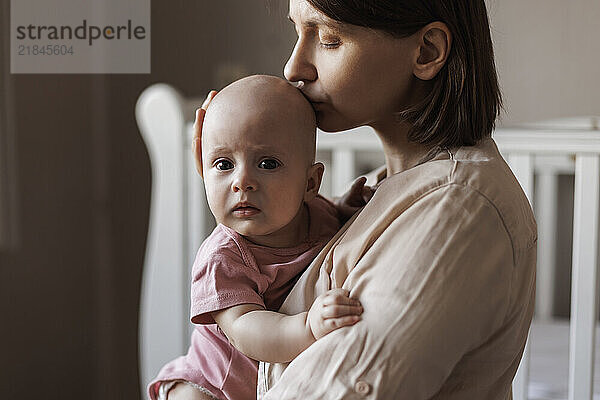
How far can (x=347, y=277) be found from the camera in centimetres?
66

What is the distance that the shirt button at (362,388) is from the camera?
0.61 meters

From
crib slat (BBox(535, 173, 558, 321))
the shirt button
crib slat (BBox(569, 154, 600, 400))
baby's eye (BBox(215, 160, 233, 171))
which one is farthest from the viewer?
crib slat (BBox(535, 173, 558, 321))

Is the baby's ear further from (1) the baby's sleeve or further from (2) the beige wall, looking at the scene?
(2) the beige wall

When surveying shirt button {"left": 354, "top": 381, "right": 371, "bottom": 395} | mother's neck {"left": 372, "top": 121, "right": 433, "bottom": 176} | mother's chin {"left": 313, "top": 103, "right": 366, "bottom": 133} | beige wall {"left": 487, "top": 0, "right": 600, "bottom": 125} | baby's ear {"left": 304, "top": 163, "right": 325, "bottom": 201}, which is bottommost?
shirt button {"left": 354, "top": 381, "right": 371, "bottom": 395}

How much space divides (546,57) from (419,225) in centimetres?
191

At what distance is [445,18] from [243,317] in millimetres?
293

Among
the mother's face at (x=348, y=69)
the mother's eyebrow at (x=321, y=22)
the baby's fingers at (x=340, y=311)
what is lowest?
the baby's fingers at (x=340, y=311)

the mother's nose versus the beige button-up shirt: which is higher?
the mother's nose

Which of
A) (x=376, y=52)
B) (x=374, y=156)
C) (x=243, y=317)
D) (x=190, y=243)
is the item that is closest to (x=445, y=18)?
(x=376, y=52)

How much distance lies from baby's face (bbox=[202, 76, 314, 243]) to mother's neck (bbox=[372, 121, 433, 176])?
0.25ft

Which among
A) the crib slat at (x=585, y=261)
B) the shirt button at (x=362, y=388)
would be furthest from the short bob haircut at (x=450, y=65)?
the crib slat at (x=585, y=261)

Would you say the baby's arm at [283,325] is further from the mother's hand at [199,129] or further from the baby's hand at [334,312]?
the mother's hand at [199,129]

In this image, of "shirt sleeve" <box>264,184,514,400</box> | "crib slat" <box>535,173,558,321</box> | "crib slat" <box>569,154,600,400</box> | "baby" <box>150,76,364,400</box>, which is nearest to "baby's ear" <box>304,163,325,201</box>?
"baby" <box>150,76,364,400</box>

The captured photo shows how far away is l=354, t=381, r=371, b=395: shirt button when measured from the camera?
0.61m
